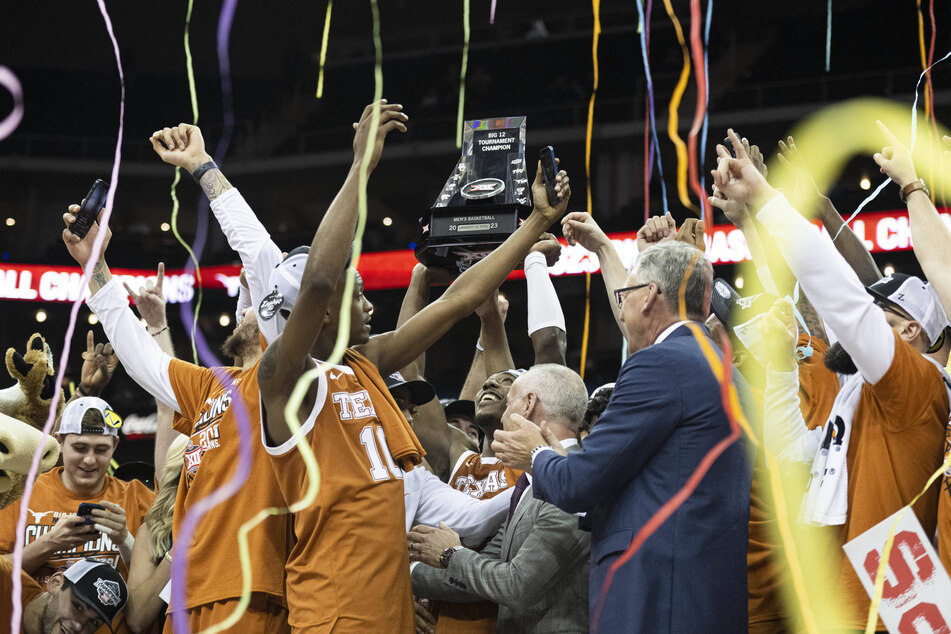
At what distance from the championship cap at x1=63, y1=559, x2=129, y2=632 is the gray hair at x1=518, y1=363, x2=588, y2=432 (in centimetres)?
128

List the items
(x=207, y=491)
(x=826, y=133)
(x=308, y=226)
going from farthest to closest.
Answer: (x=308, y=226) < (x=826, y=133) < (x=207, y=491)

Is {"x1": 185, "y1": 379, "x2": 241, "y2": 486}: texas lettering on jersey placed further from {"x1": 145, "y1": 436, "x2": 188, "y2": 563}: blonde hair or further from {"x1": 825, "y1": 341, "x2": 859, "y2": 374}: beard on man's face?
{"x1": 825, "y1": 341, "x2": 859, "y2": 374}: beard on man's face

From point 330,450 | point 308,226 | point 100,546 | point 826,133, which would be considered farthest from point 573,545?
point 308,226

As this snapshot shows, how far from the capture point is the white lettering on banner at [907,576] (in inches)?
75.5

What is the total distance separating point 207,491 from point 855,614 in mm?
1468

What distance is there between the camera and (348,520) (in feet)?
6.77

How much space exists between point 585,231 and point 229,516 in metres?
1.34

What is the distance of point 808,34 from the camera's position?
12.0 metres

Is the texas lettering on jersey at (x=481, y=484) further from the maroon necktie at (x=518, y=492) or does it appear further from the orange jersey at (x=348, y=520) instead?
the orange jersey at (x=348, y=520)

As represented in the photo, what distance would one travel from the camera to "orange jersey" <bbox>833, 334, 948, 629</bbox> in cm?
206

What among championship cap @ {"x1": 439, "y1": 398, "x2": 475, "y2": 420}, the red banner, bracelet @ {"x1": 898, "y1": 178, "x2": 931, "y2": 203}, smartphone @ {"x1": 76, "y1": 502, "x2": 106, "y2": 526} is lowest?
smartphone @ {"x1": 76, "y1": 502, "x2": 106, "y2": 526}

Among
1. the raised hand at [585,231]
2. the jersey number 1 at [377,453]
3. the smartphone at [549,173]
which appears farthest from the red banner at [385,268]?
the jersey number 1 at [377,453]

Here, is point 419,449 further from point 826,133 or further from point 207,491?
point 826,133

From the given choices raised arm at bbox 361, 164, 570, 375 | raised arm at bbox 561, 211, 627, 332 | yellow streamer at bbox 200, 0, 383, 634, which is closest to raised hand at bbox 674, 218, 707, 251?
raised arm at bbox 561, 211, 627, 332
